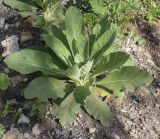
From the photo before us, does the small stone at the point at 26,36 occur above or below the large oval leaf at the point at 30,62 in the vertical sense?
below

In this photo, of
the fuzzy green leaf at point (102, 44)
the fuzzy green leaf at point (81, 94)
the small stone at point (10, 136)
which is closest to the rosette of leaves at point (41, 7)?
the fuzzy green leaf at point (102, 44)

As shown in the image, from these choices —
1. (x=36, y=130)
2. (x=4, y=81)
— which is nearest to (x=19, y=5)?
(x=4, y=81)

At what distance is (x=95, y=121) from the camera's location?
10.0 ft

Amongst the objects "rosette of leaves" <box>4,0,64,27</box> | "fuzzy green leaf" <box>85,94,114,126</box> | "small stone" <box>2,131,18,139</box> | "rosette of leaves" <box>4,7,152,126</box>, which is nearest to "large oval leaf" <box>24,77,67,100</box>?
"rosette of leaves" <box>4,7,152,126</box>

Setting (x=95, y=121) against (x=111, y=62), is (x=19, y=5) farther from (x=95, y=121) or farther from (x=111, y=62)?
(x=95, y=121)

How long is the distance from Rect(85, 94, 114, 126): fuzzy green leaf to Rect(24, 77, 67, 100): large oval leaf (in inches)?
8.8

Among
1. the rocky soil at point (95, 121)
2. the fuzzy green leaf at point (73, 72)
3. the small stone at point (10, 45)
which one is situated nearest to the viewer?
the fuzzy green leaf at point (73, 72)

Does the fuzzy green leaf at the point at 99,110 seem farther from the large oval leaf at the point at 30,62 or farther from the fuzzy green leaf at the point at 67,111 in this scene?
the large oval leaf at the point at 30,62

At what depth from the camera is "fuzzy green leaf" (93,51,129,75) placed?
115 inches

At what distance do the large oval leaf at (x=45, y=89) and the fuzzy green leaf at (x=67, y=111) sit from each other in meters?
0.07

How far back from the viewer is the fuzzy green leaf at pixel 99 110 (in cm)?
296

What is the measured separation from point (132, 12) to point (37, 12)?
100 cm

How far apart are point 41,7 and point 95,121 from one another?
1.33 m

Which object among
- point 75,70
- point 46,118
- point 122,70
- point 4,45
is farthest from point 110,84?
point 4,45
